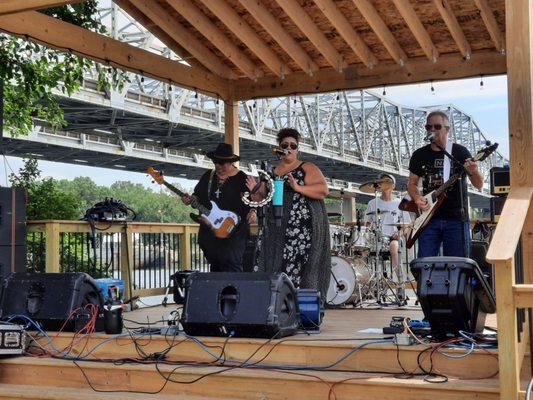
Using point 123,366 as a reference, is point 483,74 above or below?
above

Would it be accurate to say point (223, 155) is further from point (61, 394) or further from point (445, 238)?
point (61, 394)

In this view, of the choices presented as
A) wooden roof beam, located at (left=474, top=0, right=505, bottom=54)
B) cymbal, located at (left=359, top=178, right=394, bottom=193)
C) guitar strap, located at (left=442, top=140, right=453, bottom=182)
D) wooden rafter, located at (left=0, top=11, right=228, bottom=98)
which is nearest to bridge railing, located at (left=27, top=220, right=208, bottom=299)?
wooden rafter, located at (left=0, top=11, right=228, bottom=98)

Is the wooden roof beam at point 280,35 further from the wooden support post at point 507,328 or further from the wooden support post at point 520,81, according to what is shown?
the wooden support post at point 507,328

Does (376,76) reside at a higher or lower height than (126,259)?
higher

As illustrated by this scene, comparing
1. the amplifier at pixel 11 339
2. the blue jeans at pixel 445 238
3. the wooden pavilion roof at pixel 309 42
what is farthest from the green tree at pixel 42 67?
the blue jeans at pixel 445 238

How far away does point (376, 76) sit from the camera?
26.1ft

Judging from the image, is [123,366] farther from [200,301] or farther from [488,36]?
[488,36]

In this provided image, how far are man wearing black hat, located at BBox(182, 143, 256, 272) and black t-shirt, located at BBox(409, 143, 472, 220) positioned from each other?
1.47 metres

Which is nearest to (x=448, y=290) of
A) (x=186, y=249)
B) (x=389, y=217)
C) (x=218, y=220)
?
(x=218, y=220)

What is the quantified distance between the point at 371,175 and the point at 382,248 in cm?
6039

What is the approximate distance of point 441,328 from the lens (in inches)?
170

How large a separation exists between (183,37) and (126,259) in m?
2.39

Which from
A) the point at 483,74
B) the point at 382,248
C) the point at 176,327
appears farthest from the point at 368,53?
the point at 176,327

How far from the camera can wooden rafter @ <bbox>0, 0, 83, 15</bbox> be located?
4.86 metres
